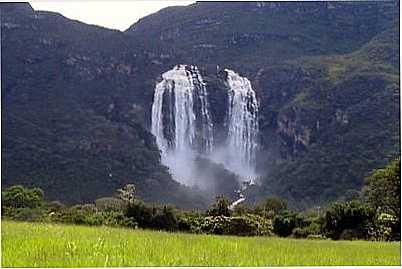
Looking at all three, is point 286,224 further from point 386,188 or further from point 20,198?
point 20,198

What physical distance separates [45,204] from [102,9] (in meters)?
8.24

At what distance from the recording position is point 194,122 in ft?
54.1

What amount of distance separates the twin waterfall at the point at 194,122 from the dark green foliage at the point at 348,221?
5.66m

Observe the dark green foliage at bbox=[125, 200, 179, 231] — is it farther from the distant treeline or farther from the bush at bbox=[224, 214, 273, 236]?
the bush at bbox=[224, 214, 273, 236]

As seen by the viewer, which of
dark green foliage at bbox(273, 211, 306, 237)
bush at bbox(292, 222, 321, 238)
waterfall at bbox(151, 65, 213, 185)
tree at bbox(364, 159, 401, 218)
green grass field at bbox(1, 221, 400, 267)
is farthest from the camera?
waterfall at bbox(151, 65, 213, 185)

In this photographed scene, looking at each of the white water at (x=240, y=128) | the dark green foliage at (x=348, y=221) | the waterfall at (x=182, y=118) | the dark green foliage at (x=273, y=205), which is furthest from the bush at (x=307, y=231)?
the waterfall at (x=182, y=118)

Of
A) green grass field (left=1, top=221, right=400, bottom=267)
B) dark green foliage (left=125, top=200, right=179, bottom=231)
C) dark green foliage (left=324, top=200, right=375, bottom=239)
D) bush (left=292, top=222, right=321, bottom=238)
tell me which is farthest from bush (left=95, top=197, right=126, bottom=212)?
green grass field (left=1, top=221, right=400, bottom=267)

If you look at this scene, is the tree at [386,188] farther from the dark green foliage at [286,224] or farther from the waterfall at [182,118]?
the waterfall at [182,118]

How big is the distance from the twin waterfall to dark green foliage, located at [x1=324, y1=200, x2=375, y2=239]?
5.66 meters

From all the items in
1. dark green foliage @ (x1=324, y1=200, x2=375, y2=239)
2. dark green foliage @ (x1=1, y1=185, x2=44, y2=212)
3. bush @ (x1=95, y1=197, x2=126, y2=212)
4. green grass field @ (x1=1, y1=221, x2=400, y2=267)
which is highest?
green grass field @ (x1=1, y1=221, x2=400, y2=267)

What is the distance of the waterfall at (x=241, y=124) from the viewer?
14.5 metres

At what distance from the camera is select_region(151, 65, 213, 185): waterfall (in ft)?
52.4

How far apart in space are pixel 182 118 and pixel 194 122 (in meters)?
0.31

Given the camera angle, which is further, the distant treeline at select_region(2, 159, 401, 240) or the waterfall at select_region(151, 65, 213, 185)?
the waterfall at select_region(151, 65, 213, 185)
